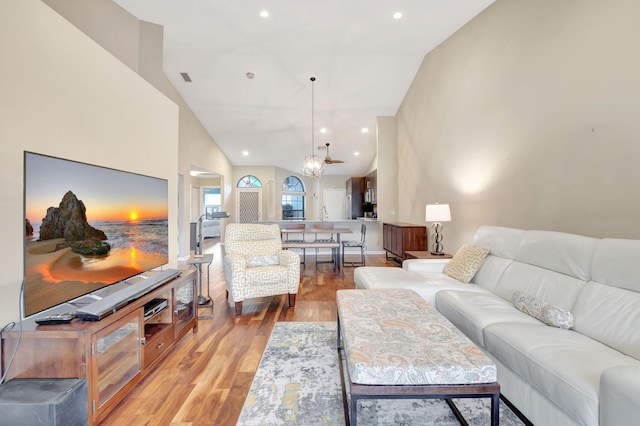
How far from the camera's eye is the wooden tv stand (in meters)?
1.26

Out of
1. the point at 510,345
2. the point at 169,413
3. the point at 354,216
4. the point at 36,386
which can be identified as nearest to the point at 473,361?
the point at 510,345

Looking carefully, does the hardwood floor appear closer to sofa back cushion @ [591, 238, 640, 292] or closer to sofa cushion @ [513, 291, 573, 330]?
sofa cushion @ [513, 291, 573, 330]

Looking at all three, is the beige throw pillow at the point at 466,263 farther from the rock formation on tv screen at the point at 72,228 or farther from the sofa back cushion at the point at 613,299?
the rock formation on tv screen at the point at 72,228

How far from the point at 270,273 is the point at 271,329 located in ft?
2.09

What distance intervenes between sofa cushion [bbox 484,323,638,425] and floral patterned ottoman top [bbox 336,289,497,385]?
0.31 meters

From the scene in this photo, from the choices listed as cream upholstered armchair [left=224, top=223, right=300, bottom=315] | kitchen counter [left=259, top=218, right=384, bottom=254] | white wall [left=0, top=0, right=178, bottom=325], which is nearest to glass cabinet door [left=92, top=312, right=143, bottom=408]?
white wall [left=0, top=0, right=178, bottom=325]

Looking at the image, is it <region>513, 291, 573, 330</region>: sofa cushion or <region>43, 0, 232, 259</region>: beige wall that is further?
<region>43, 0, 232, 259</region>: beige wall

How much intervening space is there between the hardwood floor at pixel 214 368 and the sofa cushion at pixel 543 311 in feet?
5.64

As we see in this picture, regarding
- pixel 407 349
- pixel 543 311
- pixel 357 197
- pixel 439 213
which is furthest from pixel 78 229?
pixel 357 197

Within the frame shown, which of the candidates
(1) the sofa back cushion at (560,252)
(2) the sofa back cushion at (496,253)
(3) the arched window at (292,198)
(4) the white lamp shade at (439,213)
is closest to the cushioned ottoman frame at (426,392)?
(1) the sofa back cushion at (560,252)

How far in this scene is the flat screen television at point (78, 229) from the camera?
1279 mm

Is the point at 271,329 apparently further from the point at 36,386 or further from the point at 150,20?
Result: the point at 150,20

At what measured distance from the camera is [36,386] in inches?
47.5

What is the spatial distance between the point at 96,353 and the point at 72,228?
700mm
